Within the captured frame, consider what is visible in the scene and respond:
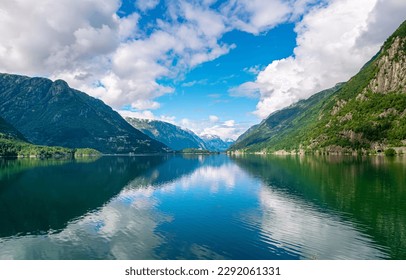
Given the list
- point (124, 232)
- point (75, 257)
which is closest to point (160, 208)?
point (124, 232)

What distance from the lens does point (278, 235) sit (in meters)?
46.9

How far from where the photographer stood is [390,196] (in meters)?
73.6

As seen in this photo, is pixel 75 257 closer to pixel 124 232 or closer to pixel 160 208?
pixel 124 232

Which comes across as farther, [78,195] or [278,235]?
[78,195]

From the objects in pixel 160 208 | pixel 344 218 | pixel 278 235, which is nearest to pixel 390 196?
pixel 344 218
